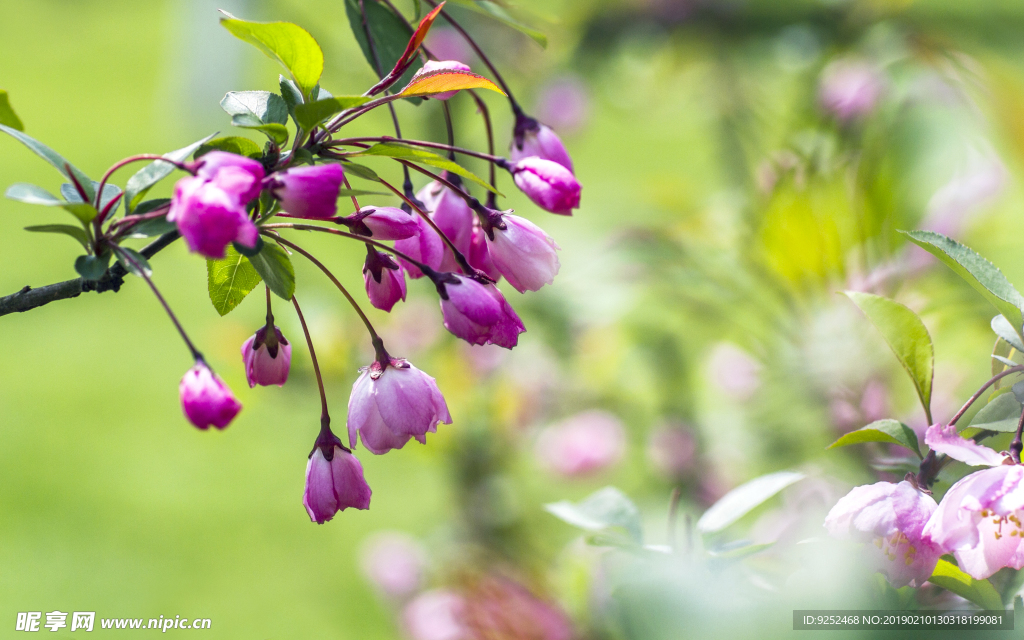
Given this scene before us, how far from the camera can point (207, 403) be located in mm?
344

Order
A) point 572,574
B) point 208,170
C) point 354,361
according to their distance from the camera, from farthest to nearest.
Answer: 1. point 354,361
2. point 572,574
3. point 208,170

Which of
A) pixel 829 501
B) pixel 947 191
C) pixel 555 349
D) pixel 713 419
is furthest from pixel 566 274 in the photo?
pixel 829 501

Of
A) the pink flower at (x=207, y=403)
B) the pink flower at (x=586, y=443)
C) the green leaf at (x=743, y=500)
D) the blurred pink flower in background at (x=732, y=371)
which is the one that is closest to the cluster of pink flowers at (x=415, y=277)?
the pink flower at (x=207, y=403)

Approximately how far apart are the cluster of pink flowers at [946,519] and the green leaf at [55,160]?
1.24ft

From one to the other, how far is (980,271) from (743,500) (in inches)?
8.1

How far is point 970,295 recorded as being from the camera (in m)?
0.81

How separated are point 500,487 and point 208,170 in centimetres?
110

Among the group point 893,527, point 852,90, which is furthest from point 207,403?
point 852,90

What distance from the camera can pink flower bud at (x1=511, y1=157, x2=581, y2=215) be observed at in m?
0.39

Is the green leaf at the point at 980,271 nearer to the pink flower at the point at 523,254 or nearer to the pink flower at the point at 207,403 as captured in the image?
the pink flower at the point at 523,254

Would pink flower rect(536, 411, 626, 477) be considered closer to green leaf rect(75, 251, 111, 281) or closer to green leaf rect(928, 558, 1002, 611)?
green leaf rect(928, 558, 1002, 611)

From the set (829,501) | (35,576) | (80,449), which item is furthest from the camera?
(80,449)

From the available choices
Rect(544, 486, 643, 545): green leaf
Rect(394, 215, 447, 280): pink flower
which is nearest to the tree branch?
Rect(394, 215, 447, 280): pink flower

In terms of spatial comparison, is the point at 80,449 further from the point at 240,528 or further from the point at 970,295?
the point at 970,295
